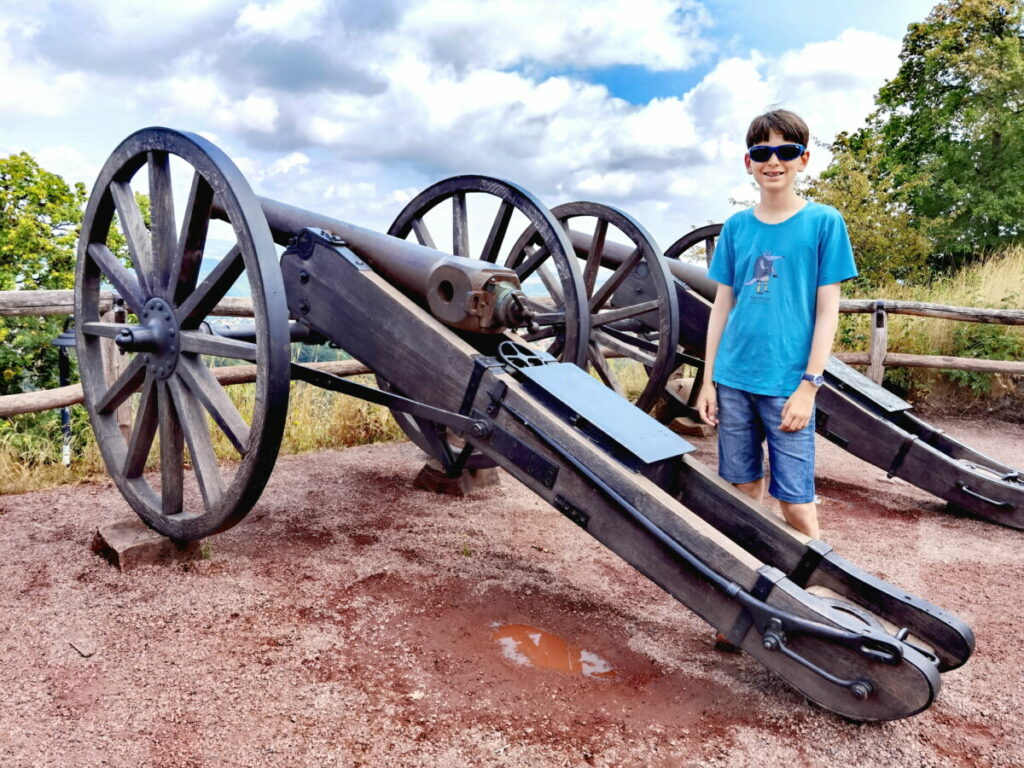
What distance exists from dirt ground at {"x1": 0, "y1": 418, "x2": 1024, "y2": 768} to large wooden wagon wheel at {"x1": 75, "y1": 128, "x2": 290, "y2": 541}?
0.36 metres

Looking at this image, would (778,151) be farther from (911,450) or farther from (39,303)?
(39,303)

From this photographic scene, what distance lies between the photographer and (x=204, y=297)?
2.65m

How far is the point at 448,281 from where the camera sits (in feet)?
8.93

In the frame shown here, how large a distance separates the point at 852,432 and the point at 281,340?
119 inches

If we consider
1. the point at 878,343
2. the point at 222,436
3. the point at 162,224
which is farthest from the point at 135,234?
the point at 878,343

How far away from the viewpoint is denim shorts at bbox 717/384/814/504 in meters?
2.26

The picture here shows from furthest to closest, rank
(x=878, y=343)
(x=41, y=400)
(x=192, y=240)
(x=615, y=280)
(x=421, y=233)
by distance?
(x=878, y=343), (x=615, y=280), (x=41, y=400), (x=421, y=233), (x=192, y=240)

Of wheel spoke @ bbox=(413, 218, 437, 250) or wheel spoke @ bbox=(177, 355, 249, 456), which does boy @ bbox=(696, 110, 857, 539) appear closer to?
wheel spoke @ bbox=(177, 355, 249, 456)

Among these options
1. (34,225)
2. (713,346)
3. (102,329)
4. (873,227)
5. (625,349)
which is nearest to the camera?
(713,346)

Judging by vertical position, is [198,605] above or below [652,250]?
below

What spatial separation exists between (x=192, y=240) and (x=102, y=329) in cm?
70

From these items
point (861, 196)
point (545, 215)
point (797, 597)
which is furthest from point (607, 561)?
point (861, 196)

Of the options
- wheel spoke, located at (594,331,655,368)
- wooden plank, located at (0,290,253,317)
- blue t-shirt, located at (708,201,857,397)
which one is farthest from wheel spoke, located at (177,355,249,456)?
wheel spoke, located at (594,331,655,368)

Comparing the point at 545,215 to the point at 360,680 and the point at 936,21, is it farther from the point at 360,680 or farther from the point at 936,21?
the point at 936,21
